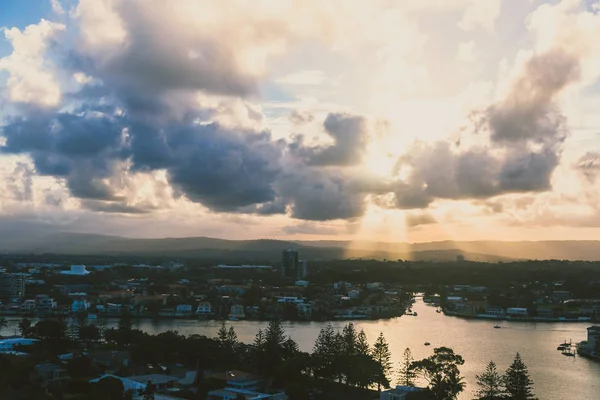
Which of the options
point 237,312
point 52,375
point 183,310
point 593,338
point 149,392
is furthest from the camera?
point 183,310

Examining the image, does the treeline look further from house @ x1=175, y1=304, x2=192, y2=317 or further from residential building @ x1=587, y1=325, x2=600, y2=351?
house @ x1=175, y1=304, x2=192, y2=317

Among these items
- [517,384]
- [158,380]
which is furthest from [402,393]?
[158,380]

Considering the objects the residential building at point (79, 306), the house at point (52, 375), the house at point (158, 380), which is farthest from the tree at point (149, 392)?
the residential building at point (79, 306)

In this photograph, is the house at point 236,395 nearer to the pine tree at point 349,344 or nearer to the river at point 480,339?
the pine tree at point 349,344

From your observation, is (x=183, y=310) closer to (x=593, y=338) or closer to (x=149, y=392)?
(x=593, y=338)

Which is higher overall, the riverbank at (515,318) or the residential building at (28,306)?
the residential building at (28,306)

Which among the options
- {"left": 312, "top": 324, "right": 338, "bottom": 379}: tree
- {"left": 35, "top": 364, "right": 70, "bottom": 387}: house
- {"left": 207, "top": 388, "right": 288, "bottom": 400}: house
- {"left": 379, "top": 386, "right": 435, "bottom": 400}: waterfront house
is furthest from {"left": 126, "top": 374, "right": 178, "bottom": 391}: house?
{"left": 379, "top": 386, "right": 435, "bottom": 400}: waterfront house
